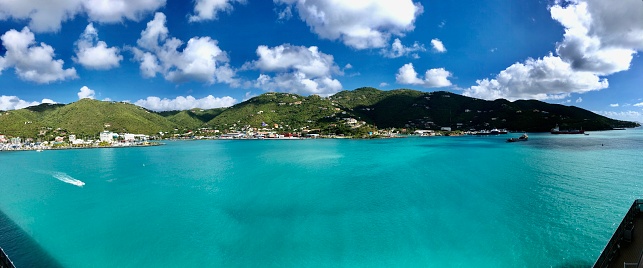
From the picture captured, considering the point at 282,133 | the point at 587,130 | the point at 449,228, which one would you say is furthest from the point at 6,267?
the point at 587,130

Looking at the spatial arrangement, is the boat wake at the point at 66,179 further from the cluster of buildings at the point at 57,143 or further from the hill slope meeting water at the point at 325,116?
the hill slope meeting water at the point at 325,116

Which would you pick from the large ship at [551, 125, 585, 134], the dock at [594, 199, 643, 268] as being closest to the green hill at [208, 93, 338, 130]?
the large ship at [551, 125, 585, 134]

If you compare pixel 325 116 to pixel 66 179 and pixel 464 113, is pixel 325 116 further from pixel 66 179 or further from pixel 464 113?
pixel 66 179

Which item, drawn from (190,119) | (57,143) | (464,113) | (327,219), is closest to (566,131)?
(464,113)

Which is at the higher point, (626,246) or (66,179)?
(626,246)

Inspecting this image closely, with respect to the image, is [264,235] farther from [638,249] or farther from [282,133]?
[282,133]

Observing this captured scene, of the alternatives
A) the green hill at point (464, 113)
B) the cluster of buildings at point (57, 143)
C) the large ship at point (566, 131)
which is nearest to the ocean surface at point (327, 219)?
the cluster of buildings at point (57, 143)
